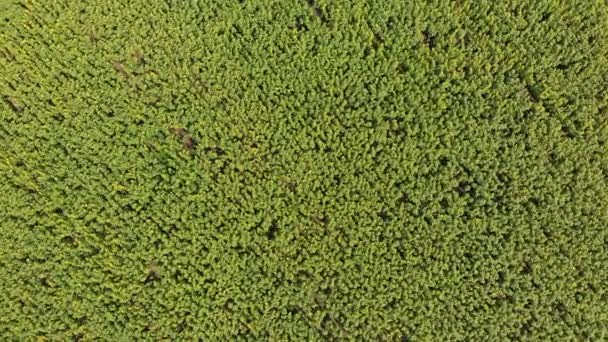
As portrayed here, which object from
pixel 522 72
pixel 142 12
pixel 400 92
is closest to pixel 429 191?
pixel 400 92

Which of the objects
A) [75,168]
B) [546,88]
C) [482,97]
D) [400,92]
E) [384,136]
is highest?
[546,88]

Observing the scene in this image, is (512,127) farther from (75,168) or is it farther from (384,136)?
(75,168)

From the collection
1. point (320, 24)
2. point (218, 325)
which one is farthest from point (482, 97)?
point (218, 325)

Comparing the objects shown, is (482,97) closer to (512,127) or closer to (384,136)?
(512,127)

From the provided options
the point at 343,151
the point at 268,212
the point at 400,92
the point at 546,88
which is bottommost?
the point at 268,212

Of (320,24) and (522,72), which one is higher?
(522,72)

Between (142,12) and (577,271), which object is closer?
(577,271)
